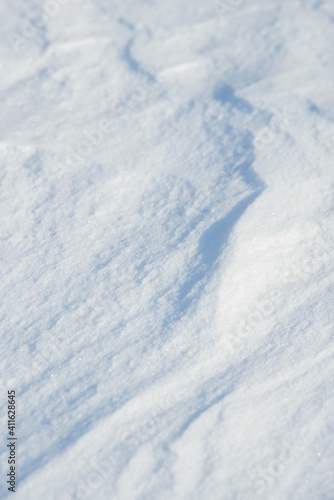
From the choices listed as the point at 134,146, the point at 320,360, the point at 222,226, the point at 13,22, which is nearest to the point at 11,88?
the point at 13,22

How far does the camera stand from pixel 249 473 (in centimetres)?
97

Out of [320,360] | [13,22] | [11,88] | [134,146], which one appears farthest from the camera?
[13,22]

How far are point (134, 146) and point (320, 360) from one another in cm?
99

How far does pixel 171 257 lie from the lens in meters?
1.25

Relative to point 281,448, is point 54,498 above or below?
above

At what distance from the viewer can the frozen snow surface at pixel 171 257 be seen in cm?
100

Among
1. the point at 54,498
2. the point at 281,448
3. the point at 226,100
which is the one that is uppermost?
the point at 226,100

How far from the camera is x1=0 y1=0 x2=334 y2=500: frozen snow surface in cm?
100

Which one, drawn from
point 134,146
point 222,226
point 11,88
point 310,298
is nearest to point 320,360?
point 310,298

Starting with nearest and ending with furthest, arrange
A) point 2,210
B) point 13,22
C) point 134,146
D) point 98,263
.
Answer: point 98,263 < point 2,210 < point 134,146 < point 13,22

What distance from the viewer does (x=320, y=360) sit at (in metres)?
1.10

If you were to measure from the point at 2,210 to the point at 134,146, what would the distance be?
54 centimetres

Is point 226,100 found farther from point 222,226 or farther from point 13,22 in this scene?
point 13,22

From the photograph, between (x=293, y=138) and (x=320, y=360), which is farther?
(x=293, y=138)
